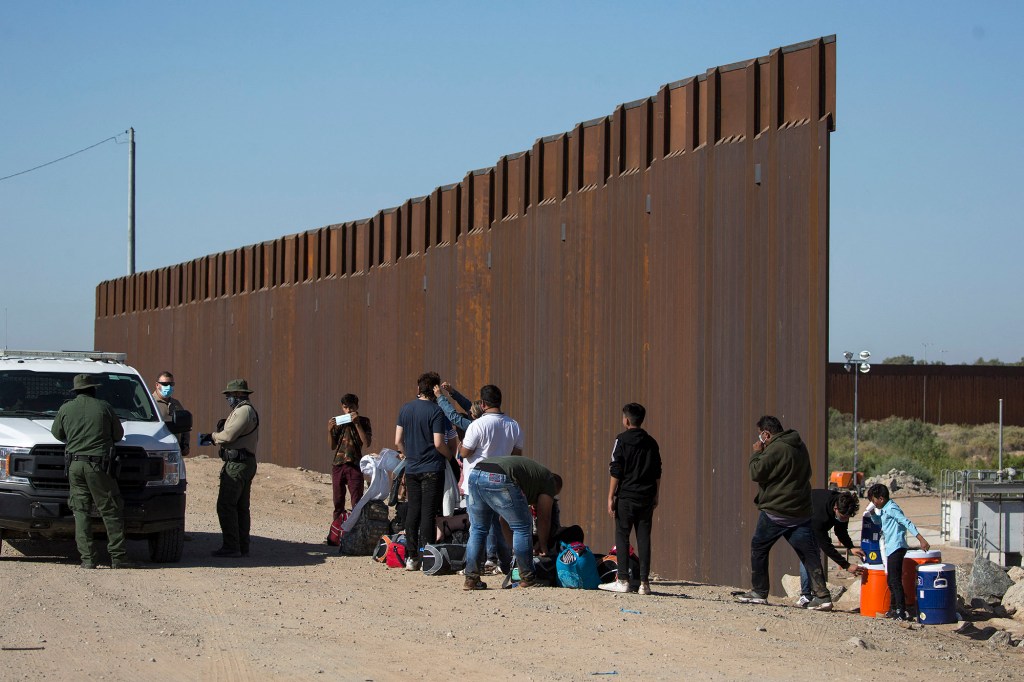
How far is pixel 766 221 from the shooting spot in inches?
486

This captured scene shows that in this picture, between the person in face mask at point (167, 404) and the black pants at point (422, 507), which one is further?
the person in face mask at point (167, 404)

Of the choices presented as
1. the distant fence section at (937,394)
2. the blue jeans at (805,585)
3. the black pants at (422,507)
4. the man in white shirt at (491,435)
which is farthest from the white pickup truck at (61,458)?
the distant fence section at (937,394)

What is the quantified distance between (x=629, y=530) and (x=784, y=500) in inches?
50.9

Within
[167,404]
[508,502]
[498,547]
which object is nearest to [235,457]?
[167,404]

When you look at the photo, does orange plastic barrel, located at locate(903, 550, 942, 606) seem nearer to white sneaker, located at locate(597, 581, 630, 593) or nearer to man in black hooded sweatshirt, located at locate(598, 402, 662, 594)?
man in black hooded sweatshirt, located at locate(598, 402, 662, 594)

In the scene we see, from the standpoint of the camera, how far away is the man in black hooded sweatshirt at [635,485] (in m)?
10.7

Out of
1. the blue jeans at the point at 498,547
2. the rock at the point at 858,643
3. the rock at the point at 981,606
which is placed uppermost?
the blue jeans at the point at 498,547

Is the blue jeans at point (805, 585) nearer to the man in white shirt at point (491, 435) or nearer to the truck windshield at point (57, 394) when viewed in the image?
the man in white shirt at point (491, 435)

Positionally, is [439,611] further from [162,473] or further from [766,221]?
[766,221]

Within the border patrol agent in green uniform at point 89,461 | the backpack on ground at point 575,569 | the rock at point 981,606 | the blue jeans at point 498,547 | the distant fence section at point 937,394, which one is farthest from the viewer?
the distant fence section at point 937,394

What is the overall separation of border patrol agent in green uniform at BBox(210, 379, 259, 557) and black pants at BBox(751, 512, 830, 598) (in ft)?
16.6

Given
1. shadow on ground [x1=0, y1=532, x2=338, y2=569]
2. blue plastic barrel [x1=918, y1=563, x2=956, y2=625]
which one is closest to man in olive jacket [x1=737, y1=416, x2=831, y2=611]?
blue plastic barrel [x1=918, y1=563, x2=956, y2=625]

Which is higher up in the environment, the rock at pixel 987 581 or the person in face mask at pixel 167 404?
the person in face mask at pixel 167 404

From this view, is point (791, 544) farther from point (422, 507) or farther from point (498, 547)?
point (422, 507)
